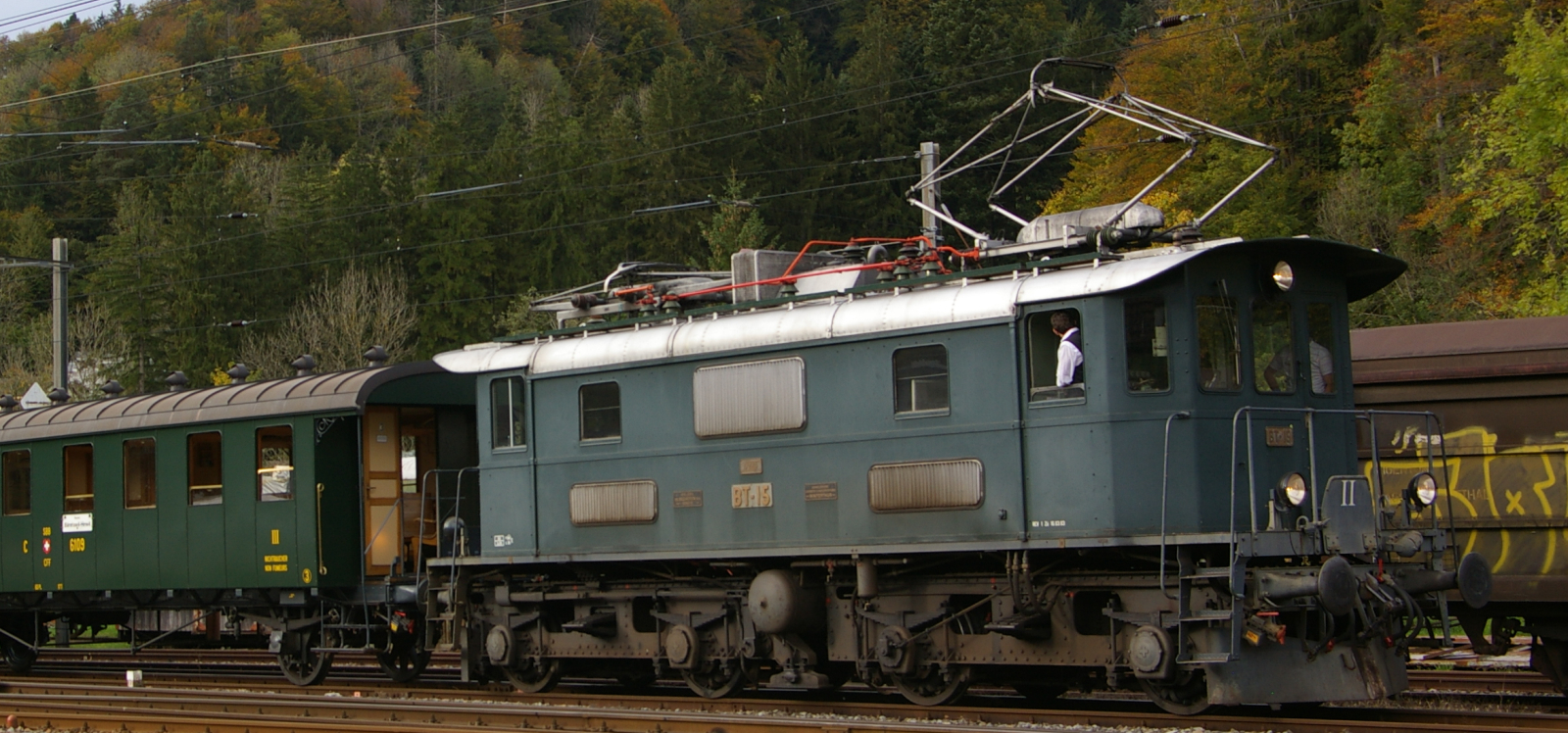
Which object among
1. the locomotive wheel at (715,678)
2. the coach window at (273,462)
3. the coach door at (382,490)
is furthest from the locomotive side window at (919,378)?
the coach window at (273,462)

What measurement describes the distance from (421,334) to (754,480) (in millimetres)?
50276

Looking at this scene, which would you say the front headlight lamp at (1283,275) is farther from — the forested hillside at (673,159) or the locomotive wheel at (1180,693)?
the forested hillside at (673,159)

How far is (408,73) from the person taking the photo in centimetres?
9969

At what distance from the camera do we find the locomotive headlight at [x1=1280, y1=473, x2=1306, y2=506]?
10.8 meters

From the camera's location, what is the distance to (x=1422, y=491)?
1134 cm

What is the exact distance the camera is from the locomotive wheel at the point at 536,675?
15000mm

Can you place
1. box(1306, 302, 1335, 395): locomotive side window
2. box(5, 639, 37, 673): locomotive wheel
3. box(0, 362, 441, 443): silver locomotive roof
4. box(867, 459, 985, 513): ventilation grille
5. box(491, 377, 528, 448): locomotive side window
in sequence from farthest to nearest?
1. box(5, 639, 37, 673): locomotive wheel
2. box(0, 362, 441, 443): silver locomotive roof
3. box(491, 377, 528, 448): locomotive side window
4. box(1306, 302, 1335, 395): locomotive side window
5. box(867, 459, 985, 513): ventilation grille

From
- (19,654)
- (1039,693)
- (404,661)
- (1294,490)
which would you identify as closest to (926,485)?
(1039,693)

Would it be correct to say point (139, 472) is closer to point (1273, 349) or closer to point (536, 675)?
point (536, 675)

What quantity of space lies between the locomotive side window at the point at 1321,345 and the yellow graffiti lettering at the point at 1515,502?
222 centimetres

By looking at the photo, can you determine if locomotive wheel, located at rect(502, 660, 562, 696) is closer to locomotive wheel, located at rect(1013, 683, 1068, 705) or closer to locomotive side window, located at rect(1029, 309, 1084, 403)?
locomotive wheel, located at rect(1013, 683, 1068, 705)

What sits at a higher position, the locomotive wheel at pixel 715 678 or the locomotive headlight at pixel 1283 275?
the locomotive headlight at pixel 1283 275

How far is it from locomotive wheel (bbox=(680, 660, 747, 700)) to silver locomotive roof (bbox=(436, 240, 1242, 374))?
9.52 ft

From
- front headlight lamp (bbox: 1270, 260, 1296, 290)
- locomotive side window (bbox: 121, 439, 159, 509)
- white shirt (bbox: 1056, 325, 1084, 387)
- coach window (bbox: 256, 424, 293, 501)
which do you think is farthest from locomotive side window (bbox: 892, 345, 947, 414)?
locomotive side window (bbox: 121, 439, 159, 509)
